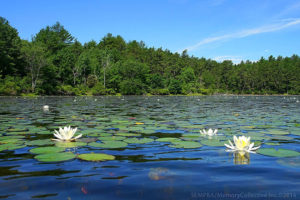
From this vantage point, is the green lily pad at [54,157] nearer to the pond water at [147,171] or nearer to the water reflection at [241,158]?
the pond water at [147,171]

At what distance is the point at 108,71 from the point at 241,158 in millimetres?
50791

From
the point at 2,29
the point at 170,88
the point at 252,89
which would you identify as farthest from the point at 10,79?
the point at 252,89

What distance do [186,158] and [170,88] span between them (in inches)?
2348

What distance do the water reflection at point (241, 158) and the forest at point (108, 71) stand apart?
36149 mm

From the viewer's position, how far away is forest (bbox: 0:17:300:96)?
39000 millimetres

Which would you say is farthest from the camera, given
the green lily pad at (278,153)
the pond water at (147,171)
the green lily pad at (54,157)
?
the green lily pad at (278,153)

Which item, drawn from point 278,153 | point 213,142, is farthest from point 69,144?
point 278,153

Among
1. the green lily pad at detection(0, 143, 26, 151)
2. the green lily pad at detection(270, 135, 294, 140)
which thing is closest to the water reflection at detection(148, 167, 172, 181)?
the green lily pad at detection(0, 143, 26, 151)

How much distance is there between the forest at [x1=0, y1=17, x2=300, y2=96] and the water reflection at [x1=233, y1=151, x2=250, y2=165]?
119ft

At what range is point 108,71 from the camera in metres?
52.6

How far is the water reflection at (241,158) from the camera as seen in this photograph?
313 centimetres

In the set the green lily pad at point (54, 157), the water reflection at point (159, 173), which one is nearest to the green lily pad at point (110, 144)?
the green lily pad at point (54, 157)

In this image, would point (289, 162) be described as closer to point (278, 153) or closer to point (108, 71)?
point (278, 153)

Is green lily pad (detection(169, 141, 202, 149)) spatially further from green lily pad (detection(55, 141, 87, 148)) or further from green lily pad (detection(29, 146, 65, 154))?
green lily pad (detection(29, 146, 65, 154))
